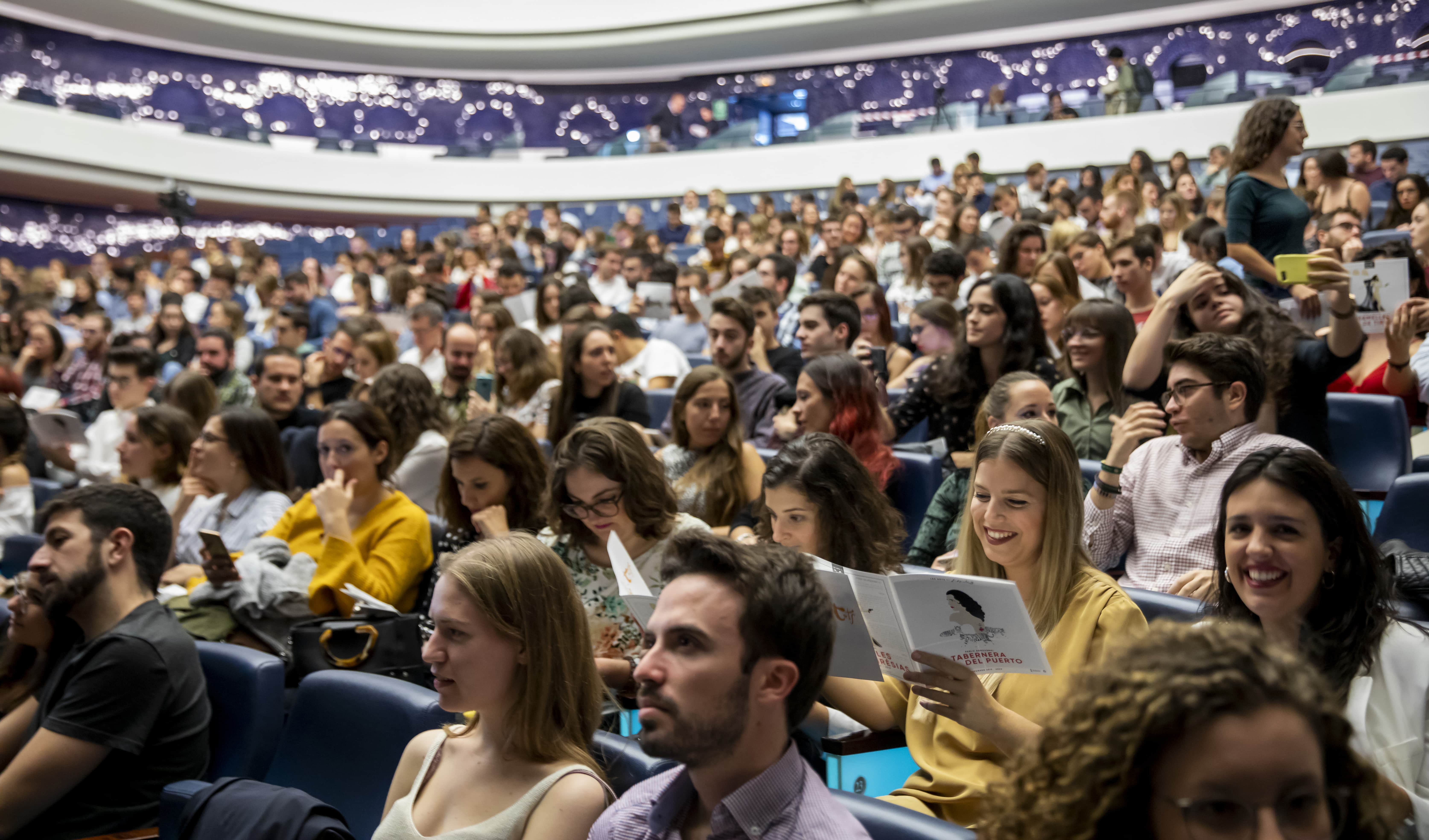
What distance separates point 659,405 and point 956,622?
3.56 metres

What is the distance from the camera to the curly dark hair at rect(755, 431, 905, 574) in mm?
2301

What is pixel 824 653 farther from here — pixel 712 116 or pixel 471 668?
pixel 712 116

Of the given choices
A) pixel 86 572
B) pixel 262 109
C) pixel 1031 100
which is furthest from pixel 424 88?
pixel 86 572

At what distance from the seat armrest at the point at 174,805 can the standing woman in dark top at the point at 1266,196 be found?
341cm

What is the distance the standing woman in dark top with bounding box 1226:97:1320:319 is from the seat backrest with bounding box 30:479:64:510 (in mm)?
4543

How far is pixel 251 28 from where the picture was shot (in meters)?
15.6

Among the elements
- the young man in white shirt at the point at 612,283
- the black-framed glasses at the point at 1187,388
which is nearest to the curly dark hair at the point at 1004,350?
the black-framed glasses at the point at 1187,388

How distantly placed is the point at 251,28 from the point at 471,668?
16.5 meters

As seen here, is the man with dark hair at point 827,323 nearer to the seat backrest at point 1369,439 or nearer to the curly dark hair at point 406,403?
the curly dark hair at point 406,403

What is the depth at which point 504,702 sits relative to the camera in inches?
64.4

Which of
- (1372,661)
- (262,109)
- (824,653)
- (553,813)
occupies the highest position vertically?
(262,109)

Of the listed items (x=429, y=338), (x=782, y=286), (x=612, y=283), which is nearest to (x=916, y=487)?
(x=782, y=286)

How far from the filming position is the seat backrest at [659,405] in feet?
16.3

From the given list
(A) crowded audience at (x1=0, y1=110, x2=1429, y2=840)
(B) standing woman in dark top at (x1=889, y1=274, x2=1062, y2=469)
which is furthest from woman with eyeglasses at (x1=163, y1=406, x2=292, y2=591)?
(B) standing woman in dark top at (x1=889, y1=274, x2=1062, y2=469)
